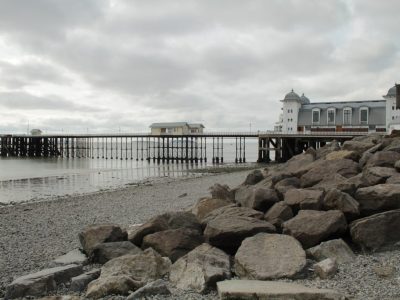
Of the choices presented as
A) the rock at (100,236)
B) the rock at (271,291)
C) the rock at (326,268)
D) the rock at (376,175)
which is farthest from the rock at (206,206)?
the rock at (271,291)

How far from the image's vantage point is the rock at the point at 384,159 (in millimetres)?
10148

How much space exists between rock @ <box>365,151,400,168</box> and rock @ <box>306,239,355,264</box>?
408 cm

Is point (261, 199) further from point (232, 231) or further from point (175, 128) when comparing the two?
point (175, 128)

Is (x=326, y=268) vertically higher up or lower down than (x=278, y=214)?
lower down

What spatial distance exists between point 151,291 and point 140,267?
918 millimetres

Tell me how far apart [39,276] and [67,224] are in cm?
641

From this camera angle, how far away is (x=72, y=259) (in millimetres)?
7684

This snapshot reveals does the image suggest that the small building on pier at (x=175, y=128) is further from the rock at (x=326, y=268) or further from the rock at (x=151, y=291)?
the rock at (x=151, y=291)

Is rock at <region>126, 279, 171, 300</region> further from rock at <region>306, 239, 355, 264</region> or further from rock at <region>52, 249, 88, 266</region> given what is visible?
rock at <region>306, 239, 355, 264</region>

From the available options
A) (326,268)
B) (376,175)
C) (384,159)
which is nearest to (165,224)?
(326,268)

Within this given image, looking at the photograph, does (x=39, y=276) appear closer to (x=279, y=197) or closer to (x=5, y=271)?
(x=5, y=271)

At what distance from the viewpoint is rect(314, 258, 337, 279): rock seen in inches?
232

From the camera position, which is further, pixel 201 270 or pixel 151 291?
pixel 201 270

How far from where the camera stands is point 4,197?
24016 mm
